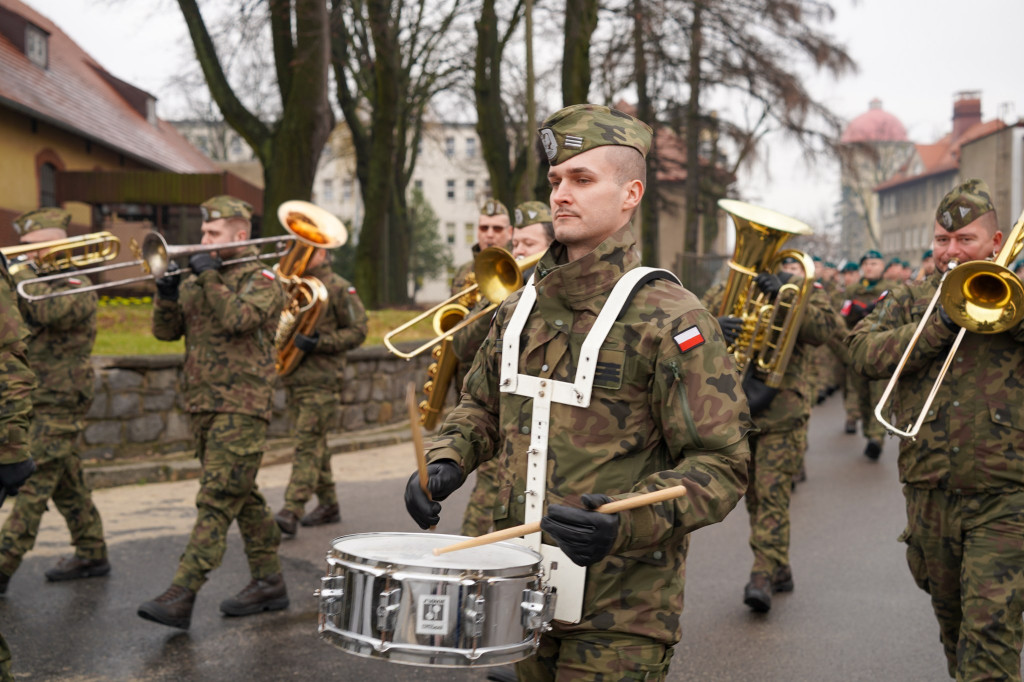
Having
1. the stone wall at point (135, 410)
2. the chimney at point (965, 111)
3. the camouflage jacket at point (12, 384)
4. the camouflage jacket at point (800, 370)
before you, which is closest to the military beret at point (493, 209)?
the camouflage jacket at point (800, 370)

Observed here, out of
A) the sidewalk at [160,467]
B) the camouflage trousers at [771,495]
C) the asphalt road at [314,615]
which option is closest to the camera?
the asphalt road at [314,615]

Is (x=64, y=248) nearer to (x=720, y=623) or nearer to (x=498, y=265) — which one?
(x=498, y=265)

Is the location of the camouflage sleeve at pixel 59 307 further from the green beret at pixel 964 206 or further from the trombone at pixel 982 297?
the green beret at pixel 964 206

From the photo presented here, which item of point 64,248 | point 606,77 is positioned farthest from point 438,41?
point 64,248

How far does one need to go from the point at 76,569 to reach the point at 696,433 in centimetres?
515

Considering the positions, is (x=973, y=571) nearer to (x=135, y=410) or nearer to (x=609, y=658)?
(x=609, y=658)

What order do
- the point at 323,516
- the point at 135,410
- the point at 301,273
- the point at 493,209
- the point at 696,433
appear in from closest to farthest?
the point at 696,433 → the point at 493,209 → the point at 301,273 → the point at 323,516 → the point at 135,410

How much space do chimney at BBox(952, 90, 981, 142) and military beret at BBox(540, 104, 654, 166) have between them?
2573 inches

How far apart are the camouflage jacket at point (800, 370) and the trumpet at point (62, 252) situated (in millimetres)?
4045

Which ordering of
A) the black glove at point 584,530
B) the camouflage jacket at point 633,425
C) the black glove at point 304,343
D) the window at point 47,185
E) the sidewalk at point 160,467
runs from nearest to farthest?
the black glove at point 584,530 → the camouflage jacket at point 633,425 → the black glove at point 304,343 → the sidewalk at point 160,467 → the window at point 47,185

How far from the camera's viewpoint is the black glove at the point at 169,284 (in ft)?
19.0

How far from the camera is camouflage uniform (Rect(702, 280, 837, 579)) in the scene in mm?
6266

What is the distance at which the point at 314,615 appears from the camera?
19.4ft

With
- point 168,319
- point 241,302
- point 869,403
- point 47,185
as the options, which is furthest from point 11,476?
point 47,185
